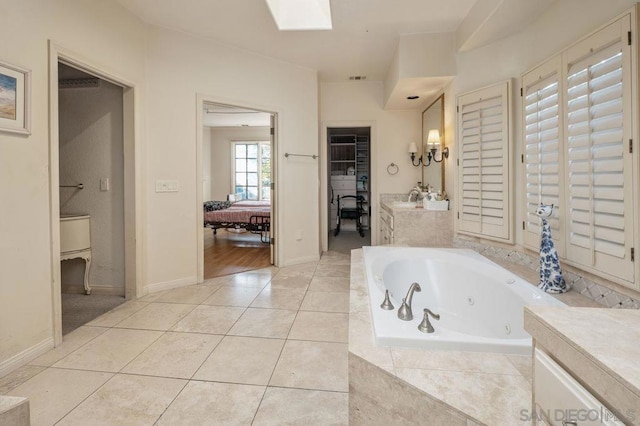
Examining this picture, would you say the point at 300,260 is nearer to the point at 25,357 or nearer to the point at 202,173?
the point at 202,173

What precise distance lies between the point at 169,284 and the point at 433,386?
9.62 feet

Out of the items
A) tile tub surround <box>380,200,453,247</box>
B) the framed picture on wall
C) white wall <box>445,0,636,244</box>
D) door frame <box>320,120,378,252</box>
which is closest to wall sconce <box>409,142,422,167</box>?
door frame <box>320,120,378,252</box>

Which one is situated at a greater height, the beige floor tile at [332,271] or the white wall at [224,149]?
the white wall at [224,149]

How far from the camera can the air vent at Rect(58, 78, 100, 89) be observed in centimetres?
298

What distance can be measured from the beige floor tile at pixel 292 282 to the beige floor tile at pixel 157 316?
0.92 metres

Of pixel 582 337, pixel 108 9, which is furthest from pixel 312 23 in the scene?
pixel 582 337

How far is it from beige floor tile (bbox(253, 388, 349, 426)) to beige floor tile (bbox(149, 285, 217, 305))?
1584mm

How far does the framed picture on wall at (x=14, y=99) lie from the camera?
1776 millimetres

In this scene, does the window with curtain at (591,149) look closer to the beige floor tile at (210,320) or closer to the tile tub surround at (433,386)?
the tile tub surround at (433,386)

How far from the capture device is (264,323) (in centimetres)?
245

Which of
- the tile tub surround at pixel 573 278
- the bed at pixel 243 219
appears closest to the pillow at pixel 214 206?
the bed at pixel 243 219

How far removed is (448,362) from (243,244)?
195 inches

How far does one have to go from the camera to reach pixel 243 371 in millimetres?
1806

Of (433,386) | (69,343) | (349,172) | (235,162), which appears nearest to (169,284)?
(69,343)
